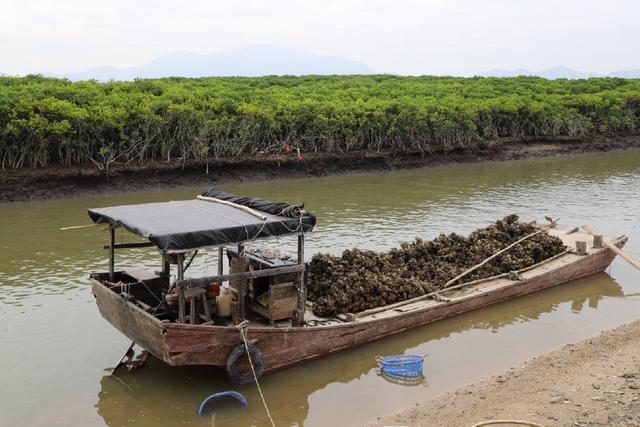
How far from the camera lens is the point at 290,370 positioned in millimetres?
10070

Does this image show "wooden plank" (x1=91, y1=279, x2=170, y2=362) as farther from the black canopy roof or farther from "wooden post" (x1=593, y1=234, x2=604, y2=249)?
"wooden post" (x1=593, y1=234, x2=604, y2=249)

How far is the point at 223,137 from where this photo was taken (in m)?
28.8

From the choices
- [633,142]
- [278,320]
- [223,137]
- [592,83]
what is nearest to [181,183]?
[223,137]

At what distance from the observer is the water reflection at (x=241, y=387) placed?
29.0 feet

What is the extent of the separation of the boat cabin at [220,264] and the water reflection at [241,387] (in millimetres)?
876

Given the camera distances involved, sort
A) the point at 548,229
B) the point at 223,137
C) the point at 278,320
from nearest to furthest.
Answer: the point at 278,320, the point at 548,229, the point at 223,137

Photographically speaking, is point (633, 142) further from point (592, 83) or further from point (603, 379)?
point (603, 379)

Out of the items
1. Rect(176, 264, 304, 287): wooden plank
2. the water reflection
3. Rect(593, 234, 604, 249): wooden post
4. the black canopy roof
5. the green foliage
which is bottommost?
the water reflection

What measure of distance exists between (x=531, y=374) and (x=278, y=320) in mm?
3974

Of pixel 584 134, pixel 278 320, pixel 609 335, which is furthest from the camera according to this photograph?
pixel 584 134

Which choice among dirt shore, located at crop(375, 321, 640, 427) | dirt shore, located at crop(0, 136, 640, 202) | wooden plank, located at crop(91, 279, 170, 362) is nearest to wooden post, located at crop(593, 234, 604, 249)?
dirt shore, located at crop(375, 321, 640, 427)

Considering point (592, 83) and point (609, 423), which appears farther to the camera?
point (592, 83)

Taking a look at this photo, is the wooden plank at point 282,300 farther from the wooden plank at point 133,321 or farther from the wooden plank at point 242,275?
the wooden plank at point 133,321

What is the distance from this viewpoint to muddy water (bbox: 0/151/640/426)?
9.11 m
